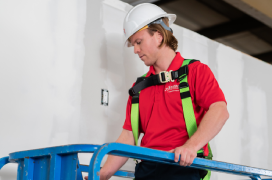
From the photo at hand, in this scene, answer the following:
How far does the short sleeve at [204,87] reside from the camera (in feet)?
5.65

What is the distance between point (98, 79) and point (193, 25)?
4023 mm

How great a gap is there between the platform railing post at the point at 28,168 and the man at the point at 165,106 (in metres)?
0.54

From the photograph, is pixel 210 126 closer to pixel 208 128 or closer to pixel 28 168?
pixel 208 128

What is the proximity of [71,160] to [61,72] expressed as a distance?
1252 mm

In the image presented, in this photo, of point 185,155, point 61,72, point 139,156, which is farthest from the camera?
point 61,72

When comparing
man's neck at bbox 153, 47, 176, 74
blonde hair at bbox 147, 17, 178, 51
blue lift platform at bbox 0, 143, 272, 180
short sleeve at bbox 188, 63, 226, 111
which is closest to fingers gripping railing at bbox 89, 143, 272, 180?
blue lift platform at bbox 0, 143, 272, 180

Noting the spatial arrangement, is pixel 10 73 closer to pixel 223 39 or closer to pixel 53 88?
pixel 53 88

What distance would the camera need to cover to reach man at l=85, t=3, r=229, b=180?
1.64 m

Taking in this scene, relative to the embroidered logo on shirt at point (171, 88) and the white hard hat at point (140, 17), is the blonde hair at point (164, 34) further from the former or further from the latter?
the embroidered logo on shirt at point (171, 88)

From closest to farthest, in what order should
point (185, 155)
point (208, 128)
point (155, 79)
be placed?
point (185, 155) < point (208, 128) < point (155, 79)

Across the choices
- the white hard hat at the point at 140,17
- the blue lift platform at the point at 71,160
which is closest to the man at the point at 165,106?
the white hard hat at the point at 140,17

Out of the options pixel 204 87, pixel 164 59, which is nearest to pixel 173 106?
pixel 204 87

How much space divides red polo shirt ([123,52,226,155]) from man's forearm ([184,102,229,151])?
0.06m

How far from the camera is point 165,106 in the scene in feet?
6.18
